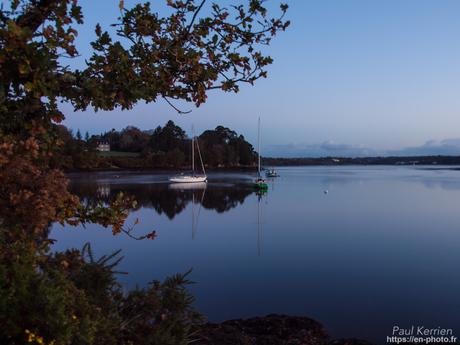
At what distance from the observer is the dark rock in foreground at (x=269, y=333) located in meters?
7.18

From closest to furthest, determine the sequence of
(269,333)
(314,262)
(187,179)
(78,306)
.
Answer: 1. (78,306)
2. (269,333)
3. (314,262)
4. (187,179)

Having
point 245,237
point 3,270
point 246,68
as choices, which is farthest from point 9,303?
point 245,237

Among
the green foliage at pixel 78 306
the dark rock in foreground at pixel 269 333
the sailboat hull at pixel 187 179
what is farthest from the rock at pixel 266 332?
the sailboat hull at pixel 187 179

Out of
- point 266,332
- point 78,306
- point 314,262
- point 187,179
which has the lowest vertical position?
point 314,262

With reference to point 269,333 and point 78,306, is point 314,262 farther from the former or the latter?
point 78,306

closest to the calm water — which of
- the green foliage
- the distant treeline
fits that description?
the green foliage

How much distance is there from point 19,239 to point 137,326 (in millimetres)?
1510

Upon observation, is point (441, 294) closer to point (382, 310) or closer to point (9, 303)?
point (382, 310)

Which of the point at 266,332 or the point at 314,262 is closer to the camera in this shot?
the point at 266,332

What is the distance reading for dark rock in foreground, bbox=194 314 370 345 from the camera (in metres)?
7.18

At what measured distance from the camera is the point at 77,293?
373cm

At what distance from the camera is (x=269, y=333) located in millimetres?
8328

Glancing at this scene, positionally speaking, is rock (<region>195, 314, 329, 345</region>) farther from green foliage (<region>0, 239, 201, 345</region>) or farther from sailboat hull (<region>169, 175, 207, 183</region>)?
sailboat hull (<region>169, 175, 207, 183</region>)

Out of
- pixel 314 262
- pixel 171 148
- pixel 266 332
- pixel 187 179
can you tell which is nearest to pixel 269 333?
pixel 266 332
